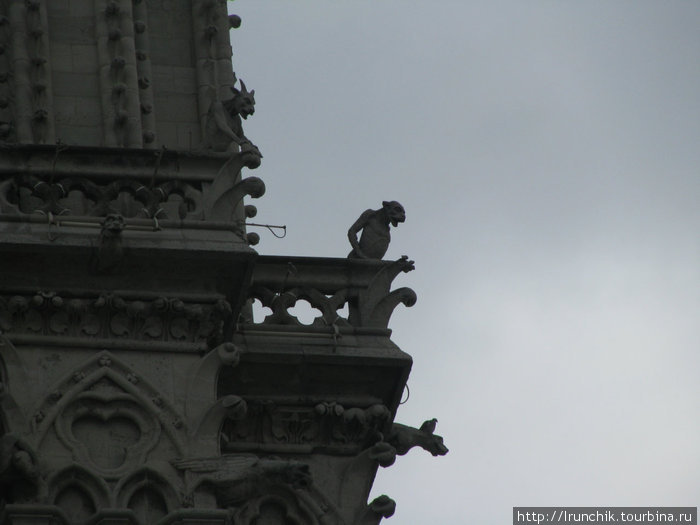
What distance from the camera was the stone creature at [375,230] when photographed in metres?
31.8

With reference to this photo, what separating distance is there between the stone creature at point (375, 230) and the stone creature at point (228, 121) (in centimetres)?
170

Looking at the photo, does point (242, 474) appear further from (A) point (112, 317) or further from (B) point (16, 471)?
(B) point (16, 471)

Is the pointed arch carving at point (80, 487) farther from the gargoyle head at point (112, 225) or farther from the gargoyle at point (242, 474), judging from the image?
the gargoyle head at point (112, 225)

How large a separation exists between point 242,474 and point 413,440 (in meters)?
2.86

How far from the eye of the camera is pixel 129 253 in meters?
29.3

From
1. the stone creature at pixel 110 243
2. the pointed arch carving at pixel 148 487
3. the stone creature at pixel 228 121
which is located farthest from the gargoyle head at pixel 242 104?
the pointed arch carving at pixel 148 487

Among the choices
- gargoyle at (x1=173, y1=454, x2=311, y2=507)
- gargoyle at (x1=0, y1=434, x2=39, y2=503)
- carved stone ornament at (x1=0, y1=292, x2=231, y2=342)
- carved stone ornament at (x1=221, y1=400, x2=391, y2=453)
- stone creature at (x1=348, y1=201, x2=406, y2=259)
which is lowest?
gargoyle at (x1=0, y1=434, x2=39, y2=503)

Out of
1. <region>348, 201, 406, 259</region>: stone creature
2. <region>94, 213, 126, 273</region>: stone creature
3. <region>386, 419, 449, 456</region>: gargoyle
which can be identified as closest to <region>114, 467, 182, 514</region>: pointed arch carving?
<region>94, 213, 126, 273</region>: stone creature

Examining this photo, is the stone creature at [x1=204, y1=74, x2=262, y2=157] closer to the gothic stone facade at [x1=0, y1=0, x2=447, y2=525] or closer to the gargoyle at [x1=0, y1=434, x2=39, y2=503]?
the gothic stone facade at [x1=0, y1=0, x2=447, y2=525]

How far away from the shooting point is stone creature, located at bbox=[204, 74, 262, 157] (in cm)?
3080

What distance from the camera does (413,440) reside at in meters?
31.2

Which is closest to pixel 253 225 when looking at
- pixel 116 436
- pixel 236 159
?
pixel 236 159

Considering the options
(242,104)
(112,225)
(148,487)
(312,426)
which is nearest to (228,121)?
(242,104)

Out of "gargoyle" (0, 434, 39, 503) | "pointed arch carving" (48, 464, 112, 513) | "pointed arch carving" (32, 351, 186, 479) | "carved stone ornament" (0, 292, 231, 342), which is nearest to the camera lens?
"gargoyle" (0, 434, 39, 503)
